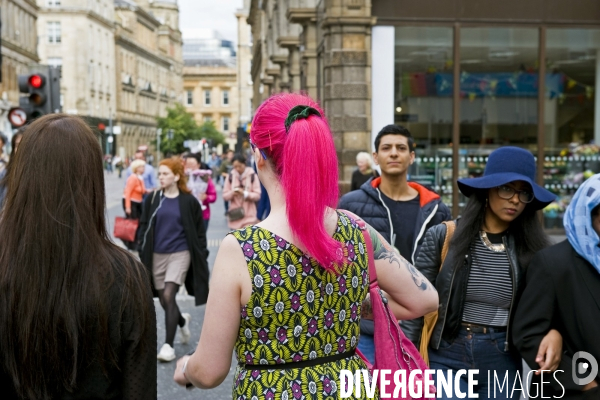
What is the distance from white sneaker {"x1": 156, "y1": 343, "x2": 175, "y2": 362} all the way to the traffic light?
6.71 meters

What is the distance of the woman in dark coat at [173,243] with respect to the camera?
24.7ft

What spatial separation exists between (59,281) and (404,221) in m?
2.91

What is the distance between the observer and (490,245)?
152 inches

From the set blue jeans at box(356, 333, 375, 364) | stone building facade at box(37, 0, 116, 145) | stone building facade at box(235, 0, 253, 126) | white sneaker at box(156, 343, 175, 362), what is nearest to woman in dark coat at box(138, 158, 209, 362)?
white sneaker at box(156, 343, 175, 362)

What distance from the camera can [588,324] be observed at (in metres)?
3.13

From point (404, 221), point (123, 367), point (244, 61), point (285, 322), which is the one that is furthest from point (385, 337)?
point (244, 61)

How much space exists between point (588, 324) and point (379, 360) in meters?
0.92

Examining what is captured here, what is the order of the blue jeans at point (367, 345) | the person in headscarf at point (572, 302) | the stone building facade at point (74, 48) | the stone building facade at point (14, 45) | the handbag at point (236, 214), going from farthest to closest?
the stone building facade at point (74, 48) → the stone building facade at point (14, 45) → the handbag at point (236, 214) → the blue jeans at point (367, 345) → the person in headscarf at point (572, 302)

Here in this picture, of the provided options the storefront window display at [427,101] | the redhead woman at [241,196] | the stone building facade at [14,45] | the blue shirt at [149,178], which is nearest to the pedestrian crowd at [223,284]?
the redhead woman at [241,196]

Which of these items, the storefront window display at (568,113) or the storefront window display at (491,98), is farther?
the storefront window display at (568,113)

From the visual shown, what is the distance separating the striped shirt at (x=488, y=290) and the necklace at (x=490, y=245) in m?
0.01

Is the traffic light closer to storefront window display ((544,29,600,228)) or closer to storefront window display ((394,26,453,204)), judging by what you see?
storefront window display ((394,26,453,204))

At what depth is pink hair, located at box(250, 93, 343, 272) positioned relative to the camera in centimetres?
232

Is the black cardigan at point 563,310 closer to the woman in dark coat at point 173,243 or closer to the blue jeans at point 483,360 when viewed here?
the blue jeans at point 483,360
